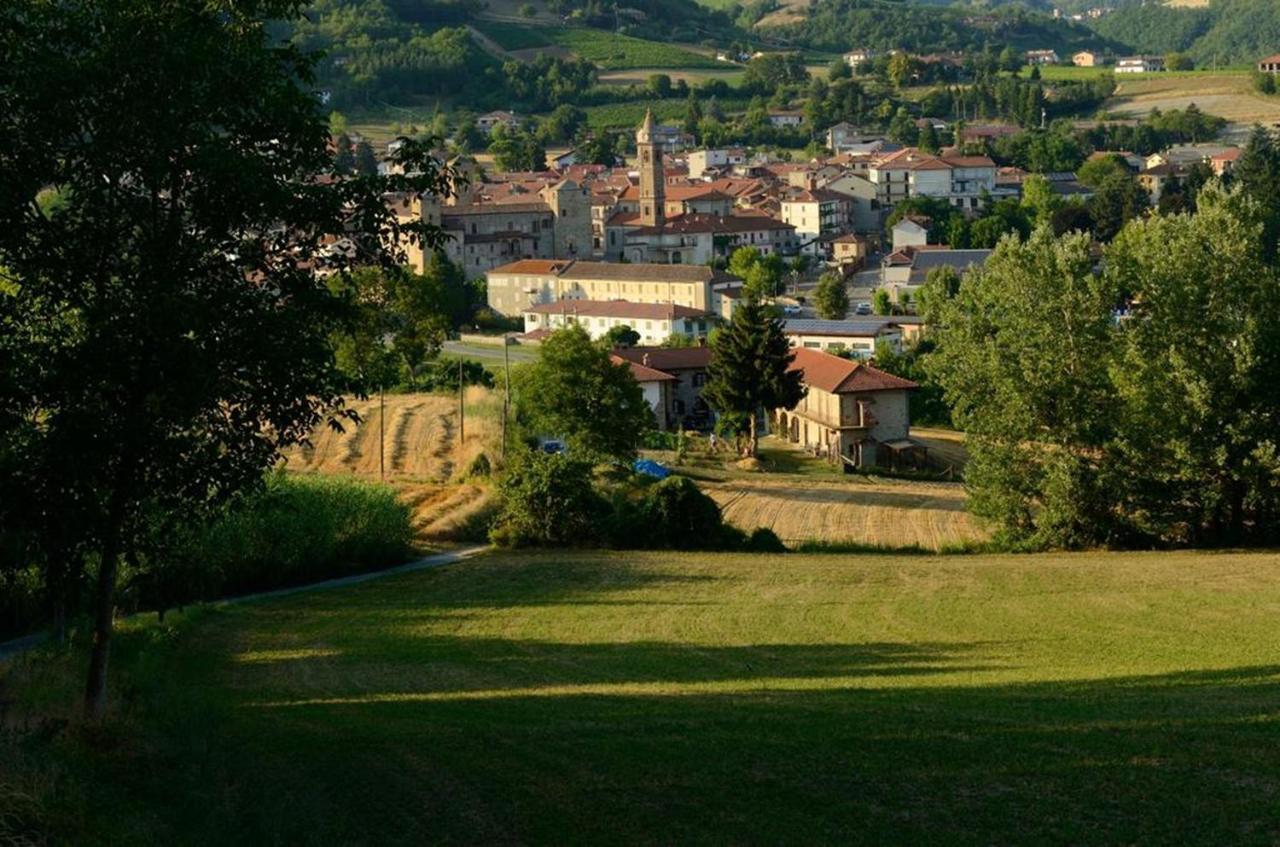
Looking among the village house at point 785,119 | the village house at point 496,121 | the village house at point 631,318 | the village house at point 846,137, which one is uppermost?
the village house at point 785,119

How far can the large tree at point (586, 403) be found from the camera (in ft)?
112

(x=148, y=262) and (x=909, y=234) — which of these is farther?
(x=909, y=234)

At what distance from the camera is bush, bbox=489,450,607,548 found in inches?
1039

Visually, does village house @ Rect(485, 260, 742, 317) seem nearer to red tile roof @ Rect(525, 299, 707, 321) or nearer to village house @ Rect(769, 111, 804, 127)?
red tile roof @ Rect(525, 299, 707, 321)

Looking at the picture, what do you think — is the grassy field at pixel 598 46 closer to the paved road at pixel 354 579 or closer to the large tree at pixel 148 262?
the paved road at pixel 354 579

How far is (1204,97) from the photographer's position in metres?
132

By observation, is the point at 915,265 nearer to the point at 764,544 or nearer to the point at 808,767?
the point at 764,544

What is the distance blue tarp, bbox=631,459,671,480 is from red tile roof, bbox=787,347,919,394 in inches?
239

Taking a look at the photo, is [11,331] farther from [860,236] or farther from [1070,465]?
[860,236]

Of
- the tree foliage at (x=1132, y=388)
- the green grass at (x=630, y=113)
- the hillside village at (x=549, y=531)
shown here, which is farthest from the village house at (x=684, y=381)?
the green grass at (x=630, y=113)

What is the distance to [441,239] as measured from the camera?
35.6ft

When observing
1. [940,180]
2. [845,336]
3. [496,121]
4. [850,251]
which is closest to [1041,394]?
[845,336]

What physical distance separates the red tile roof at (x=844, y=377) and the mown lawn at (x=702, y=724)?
21.4m

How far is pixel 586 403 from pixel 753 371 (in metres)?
7.85
